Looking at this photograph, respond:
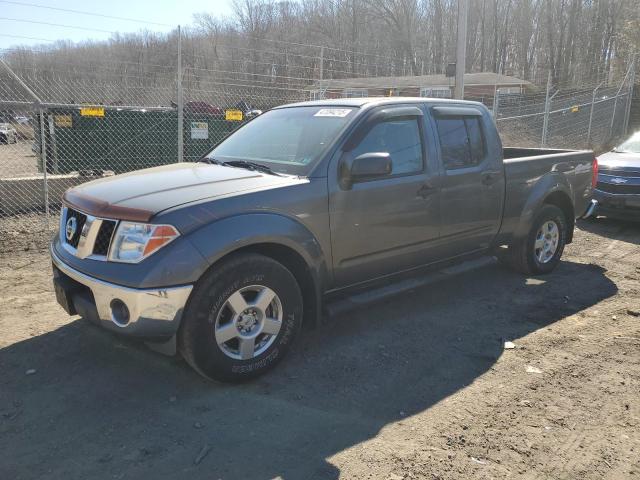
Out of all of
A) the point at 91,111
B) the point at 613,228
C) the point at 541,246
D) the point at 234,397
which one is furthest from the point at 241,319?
the point at 613,228

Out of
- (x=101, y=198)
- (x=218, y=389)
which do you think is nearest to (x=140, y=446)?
(x=218, y=389)

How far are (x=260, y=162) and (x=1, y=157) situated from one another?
18.0 meters

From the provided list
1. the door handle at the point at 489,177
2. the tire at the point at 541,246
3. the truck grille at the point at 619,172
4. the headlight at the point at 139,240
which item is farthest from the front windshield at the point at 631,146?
the headlight at the point at 139,240

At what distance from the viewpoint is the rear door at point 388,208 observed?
12.7 ft

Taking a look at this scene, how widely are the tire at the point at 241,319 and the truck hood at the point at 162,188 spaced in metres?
0.47

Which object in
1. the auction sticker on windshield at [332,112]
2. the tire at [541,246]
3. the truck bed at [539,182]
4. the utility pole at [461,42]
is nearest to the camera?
the auction sticker on windshield at [332,112]

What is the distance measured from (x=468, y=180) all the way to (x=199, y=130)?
772cm

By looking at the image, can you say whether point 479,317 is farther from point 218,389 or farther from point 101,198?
point 101,198

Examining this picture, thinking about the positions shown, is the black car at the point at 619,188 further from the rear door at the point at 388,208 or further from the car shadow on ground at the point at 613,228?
the rear door at the point at 388,208

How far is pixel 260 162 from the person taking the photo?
4.07m

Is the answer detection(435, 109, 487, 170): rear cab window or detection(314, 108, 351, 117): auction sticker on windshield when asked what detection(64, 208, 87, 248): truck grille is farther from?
detection(435, 109, 487, 170): rear cab window

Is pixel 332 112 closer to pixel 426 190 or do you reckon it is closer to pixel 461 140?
pixel 426 190

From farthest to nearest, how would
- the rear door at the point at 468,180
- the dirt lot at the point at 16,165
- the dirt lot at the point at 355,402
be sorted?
the dirt lot at the point at 16,165 → the rear door at the point at 468,180 → the dirt lot at the point at 355,402

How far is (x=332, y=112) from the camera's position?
168 inches
